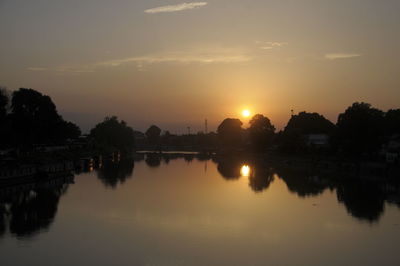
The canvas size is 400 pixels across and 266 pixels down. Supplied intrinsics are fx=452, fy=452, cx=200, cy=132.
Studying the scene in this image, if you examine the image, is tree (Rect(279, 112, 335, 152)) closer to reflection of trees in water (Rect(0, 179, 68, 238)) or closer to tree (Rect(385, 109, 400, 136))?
tree (Rect(385, 109, 400, 136))

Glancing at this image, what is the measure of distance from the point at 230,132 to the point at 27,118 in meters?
50.5

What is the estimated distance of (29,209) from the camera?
63.1 feet

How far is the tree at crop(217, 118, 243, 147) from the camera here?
3204 inches

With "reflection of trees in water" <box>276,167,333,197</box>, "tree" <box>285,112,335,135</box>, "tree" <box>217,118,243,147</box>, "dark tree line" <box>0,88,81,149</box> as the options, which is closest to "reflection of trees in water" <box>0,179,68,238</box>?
"dark tree line" <box>0,88,81,149</box>

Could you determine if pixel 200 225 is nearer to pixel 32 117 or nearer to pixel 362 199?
pixel 362 199

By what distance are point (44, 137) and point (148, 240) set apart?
27.6m

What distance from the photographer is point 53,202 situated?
21.3 meters

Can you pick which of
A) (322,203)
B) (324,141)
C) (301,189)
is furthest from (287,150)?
(322,203)

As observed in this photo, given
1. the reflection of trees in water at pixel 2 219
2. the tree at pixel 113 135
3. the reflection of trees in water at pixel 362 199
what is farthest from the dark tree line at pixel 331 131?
the reflection of trees in water at pixel 2 219

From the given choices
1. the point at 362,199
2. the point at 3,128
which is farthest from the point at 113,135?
the point at 362,199

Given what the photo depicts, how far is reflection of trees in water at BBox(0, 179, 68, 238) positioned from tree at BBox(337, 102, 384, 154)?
21608 mm

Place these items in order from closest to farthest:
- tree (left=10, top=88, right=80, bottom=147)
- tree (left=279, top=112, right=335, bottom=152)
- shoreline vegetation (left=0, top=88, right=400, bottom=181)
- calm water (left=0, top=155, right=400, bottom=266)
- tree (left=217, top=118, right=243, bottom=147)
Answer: calm water (left=0, top=155, right=400, bottom=266) < shoreline vegetation (left=0, top=88, right=400, bottom=181) < tree (left=10, top=88, right=80, bottom=147) < tree (left=279, top=112, right=335, bottom=152) < tree (left=217, top=118, right=243, bottom=147)

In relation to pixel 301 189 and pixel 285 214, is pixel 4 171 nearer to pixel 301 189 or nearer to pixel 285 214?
pixel 285 214

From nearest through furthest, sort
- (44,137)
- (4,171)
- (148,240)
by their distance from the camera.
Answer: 1. (148,240)
2. (4,171)
3. (44,137)
